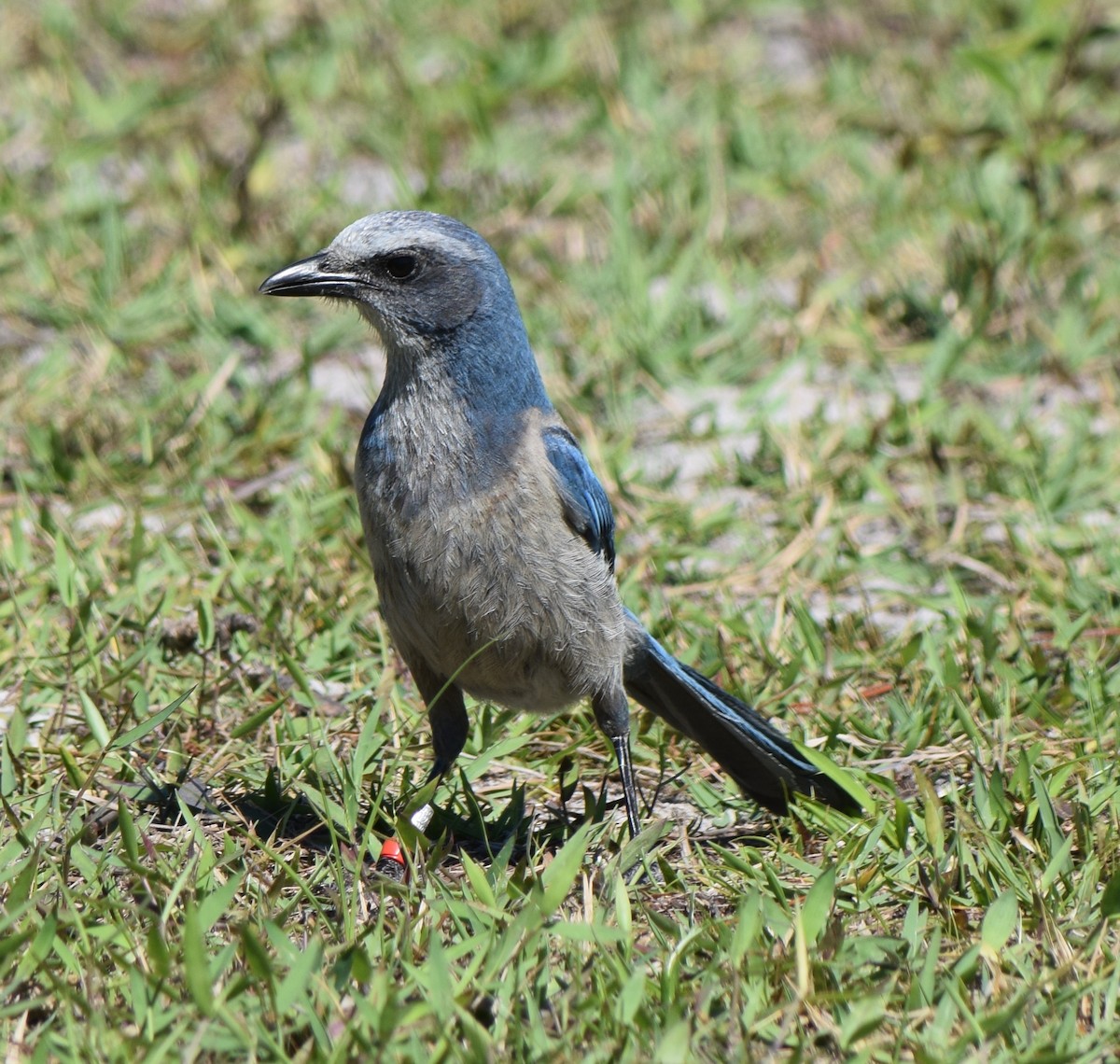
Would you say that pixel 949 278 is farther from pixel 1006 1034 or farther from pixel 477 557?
pixel 1006 1034

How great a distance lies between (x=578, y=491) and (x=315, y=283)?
85cm

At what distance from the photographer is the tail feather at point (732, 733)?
401 cm

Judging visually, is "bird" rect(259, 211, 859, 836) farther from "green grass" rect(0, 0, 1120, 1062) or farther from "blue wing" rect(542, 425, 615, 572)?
"green grass" rect(0, 0, 1120, 1062)

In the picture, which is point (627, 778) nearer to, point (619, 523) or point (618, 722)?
point (618, 722)

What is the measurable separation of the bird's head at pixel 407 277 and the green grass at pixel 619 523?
3.33 feet

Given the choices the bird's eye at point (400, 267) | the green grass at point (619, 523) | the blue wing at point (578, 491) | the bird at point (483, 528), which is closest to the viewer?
the green grass at point (619, 523)

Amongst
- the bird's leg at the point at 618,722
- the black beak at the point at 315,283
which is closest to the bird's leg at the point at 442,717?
the bird's leg at the point at 618,722

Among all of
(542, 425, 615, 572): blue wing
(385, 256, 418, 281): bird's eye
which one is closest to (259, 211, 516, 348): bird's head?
(385, 256, 418, 281): bird's eye

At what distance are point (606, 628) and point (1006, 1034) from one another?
1430mm

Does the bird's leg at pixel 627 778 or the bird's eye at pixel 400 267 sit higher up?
the bird's eye at pixel 400 267

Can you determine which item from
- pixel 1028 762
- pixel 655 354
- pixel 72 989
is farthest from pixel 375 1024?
pixel 655 354

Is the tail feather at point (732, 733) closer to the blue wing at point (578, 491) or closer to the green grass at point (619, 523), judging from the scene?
the green grass at point (619, 523)

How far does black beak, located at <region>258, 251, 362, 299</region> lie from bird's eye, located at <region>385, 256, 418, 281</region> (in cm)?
9

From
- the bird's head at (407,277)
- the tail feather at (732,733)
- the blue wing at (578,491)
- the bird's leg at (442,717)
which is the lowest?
the tail feather at (732,733)
